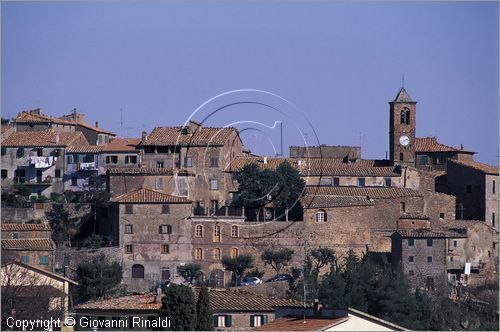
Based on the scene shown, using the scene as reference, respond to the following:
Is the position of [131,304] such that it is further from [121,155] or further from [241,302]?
[121,155]

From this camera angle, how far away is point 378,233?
57.0 m

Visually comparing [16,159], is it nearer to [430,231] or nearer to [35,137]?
[35,137]

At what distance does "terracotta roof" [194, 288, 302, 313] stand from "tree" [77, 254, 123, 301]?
22.3 ft

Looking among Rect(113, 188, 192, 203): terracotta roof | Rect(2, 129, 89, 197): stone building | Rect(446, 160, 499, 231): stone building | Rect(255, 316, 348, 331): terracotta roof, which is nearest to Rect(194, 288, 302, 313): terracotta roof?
Rect(255, 316, 348, 331): terracotta roof

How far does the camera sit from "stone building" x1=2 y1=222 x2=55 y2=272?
5259 cm

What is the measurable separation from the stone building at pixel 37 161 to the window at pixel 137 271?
7363mm

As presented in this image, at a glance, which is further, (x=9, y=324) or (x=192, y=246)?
(x=192, y=246)

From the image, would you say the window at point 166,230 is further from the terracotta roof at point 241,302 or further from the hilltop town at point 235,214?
the terracotta roof at point 241,302

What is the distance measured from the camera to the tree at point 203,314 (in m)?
38.0

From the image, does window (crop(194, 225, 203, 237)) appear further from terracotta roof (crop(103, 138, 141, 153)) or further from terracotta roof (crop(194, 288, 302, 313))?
terracotta roof (crop(194, 288, 302, 313))

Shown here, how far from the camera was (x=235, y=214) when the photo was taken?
57.7 m

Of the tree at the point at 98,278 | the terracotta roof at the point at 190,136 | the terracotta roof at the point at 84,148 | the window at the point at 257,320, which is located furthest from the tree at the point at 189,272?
the window at the point at 257,320

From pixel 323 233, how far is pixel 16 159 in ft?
43.5

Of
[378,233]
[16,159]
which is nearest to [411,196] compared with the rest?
[378,233]
